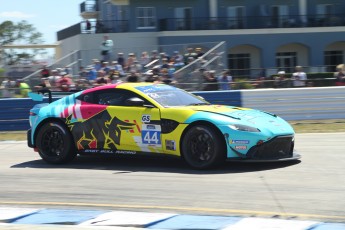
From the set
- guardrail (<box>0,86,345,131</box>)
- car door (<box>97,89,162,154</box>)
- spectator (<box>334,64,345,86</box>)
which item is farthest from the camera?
spectator (<box>334,64,345,86</box>)

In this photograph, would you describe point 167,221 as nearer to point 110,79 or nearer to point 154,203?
point 154,203

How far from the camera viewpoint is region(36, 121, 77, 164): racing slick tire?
32.6ft

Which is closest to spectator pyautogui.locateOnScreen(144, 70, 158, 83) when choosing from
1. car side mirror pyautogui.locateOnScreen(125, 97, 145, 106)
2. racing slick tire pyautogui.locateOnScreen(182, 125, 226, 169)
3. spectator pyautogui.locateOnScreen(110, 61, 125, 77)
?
spectator pyautogui.locateOnScreen(110, 61, 125, 77)

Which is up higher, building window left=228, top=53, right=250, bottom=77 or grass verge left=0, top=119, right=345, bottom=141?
building window left=228, top=53, right=250, bottom=77

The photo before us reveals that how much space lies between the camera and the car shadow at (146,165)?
29.7 feet

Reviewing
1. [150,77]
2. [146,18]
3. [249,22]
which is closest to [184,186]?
[150,77]

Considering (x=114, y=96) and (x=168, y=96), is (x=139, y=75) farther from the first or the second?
(x=168, y=96)

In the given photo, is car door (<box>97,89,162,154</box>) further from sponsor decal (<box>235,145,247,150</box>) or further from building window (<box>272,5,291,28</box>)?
building window (<box>272,5,291,28</box>)

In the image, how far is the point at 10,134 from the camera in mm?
16203

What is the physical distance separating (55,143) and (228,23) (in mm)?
31331

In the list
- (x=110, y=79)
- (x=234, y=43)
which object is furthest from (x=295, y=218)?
(x=234, y=43)

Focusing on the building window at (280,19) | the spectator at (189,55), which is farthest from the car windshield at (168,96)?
the building window at (280,19)

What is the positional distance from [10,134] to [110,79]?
344cm

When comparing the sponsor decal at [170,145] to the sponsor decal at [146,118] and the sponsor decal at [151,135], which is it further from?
the sponsor decal at [146,118]
